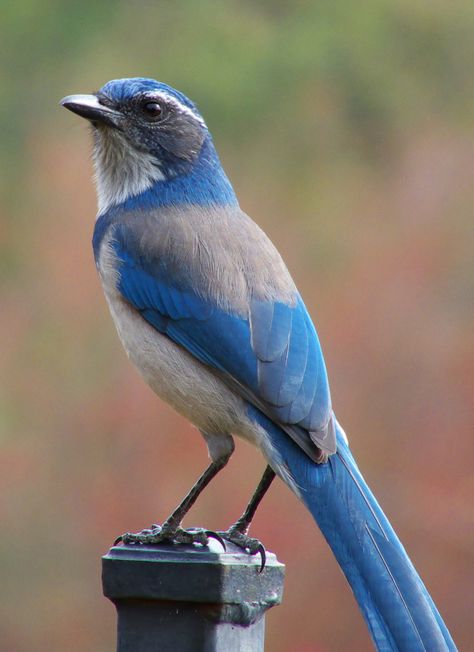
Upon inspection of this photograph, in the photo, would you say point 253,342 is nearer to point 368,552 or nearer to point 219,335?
point 219,335

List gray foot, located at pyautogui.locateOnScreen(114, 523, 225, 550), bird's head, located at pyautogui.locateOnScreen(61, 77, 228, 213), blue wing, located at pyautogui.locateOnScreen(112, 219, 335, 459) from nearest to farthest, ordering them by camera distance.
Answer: gray foot, located at pyautogui.locateOnScreen(114, 523, 225, 550) < blue wing, located at pyautogui.locateOnScreen(112, 219, 335, 459) < bird's head, located at pyautogui.locateOnScreen(61, 77, 228, 213)

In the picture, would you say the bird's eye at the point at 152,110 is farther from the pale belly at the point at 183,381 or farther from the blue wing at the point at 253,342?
the pale belly at the point at 183,381

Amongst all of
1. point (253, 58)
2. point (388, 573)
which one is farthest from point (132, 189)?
point (253, 58)

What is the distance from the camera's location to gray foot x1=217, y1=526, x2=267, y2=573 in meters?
3.27

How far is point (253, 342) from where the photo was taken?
148 inches

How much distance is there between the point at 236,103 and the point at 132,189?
141 inches

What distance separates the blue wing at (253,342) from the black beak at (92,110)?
52 centimetres

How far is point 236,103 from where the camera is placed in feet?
25.7

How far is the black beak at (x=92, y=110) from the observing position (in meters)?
4.31

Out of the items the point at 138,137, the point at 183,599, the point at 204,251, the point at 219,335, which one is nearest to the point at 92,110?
the point at 138,137

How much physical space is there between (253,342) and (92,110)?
1097 mm

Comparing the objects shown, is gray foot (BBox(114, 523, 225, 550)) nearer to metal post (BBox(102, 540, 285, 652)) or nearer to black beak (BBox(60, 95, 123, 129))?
metal post (BBox(102, 540, 285, 652))

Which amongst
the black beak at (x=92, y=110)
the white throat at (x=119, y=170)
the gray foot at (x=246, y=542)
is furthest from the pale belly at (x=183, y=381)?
the black beak at (x=92, y=110)

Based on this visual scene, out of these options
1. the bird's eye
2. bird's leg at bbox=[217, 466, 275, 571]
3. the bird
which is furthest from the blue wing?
the bird's eye
